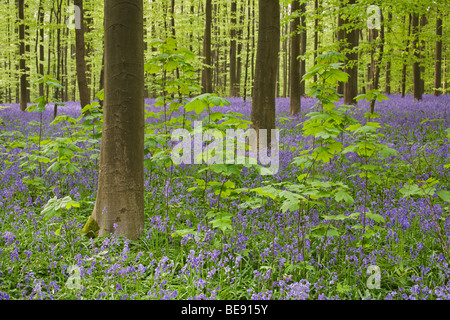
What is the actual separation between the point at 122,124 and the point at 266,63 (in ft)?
14.9

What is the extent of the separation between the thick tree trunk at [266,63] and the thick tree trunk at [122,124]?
4010 mm

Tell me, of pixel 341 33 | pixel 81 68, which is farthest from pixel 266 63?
pixel 341 33

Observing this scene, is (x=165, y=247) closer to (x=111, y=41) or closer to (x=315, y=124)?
(x=315, y=124)

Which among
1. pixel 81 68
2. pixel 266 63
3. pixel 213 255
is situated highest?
pixel 81 68

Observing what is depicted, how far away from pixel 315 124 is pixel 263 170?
0.73m

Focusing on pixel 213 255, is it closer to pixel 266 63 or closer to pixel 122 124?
pixel 122 124

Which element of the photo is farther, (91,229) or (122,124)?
(91,229)

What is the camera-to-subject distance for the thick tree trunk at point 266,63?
23.1 ft

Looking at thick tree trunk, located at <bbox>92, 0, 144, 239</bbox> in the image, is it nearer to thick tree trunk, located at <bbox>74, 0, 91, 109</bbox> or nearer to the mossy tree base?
the mossy tree base

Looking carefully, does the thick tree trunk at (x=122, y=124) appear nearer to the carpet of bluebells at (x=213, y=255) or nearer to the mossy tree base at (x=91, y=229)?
the mossy tree base at (x=91, y=229)

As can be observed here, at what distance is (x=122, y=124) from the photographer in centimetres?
355

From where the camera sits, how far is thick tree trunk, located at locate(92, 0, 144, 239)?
137 inches

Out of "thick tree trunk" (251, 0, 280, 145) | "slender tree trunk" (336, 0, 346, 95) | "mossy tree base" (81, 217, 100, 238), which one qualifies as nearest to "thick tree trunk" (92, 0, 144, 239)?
"mossy tree base" (81, 217, 100, 238)
